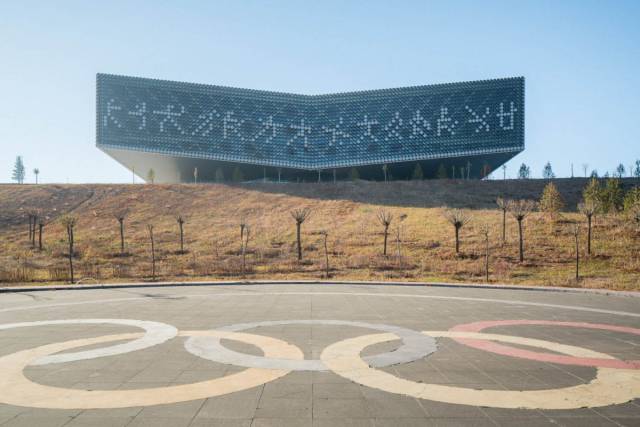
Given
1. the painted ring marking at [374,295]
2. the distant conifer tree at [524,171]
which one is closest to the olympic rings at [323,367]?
the painted ring marking at [374,295]

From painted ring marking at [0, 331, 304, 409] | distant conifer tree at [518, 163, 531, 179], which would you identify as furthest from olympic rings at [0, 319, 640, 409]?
distant conifer tree at [518, 163, 531, 179]

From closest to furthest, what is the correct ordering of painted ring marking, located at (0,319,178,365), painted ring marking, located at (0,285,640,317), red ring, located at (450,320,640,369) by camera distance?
red ring, located at (450,320,640,369)
painted ring marking, located at (0,319,178,365)
painted ring marking, located at (0,285,640,317)

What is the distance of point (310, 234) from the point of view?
56.9 metres

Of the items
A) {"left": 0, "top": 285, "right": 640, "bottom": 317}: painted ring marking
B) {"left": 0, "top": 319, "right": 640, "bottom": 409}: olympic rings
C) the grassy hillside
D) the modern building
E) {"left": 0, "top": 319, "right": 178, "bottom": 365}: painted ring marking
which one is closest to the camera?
{"left": 0, "top": 319, "right": 640, "bottom": 409}: olympic rings

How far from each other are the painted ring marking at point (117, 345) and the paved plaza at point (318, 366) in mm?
65

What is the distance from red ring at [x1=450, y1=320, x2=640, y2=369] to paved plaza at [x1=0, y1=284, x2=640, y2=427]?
52 millimetres

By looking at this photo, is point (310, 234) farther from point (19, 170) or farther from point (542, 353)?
point (19, 170)

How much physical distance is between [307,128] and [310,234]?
68.0 meters

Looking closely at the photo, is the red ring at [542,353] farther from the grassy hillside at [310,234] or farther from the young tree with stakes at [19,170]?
the young tree with stakes at [19,170]

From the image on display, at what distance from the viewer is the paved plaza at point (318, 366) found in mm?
6488

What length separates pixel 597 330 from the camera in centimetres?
1298

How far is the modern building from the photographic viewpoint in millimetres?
111000

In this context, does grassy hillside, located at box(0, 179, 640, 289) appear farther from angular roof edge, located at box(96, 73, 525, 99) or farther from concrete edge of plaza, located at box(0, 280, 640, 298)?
angular roof edge, located at box(96, 73, 525, 99)

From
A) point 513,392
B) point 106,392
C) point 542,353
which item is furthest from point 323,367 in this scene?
point 542,353
